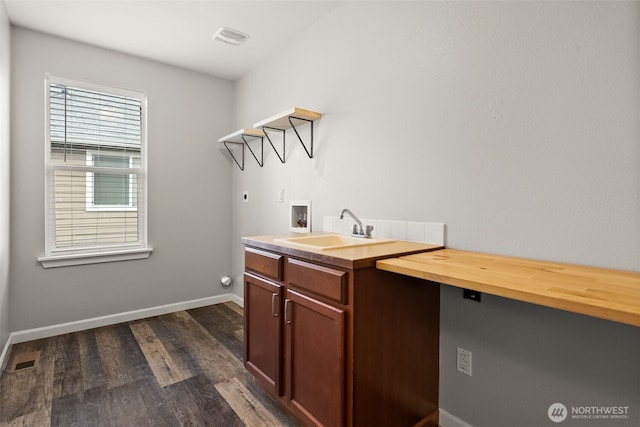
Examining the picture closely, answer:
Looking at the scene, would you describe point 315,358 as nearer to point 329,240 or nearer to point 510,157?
point 329,240

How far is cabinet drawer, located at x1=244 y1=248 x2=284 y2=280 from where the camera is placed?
1.75m

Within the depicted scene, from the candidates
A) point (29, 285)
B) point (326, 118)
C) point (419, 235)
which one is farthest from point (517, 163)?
point (29, 285)

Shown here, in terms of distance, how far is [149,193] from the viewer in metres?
3.23

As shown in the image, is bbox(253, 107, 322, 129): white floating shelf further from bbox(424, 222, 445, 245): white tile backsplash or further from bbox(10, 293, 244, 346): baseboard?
bbox(10, 293, 244, 346): baseboard

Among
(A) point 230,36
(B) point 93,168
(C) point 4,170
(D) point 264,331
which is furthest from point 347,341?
(B) point 93,168

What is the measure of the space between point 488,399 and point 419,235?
816mm

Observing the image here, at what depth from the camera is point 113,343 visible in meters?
2.65

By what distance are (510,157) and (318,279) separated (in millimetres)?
991

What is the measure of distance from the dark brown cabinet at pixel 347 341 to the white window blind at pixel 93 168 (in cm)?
203

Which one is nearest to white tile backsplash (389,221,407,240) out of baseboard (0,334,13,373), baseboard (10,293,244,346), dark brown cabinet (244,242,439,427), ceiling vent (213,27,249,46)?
dark brown cabinet (244,242,439,427)

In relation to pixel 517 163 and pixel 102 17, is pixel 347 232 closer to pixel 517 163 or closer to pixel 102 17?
pixel 517 163

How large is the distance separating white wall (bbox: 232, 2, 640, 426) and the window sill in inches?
86.1

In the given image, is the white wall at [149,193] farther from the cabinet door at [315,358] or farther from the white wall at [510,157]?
Answer: the cabinet door at [315,358]

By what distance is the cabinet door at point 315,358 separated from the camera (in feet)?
4.48
